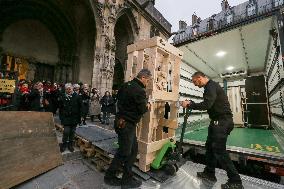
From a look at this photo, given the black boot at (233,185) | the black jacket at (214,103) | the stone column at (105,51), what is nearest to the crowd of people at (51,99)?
the stone column at (105,51)

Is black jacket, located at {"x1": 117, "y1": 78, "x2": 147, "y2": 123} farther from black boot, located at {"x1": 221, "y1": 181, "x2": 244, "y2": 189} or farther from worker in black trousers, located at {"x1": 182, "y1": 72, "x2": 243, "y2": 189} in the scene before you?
black boot, located at {"x1": 221, "y1": 181, "x2": 244, "y2": 189}

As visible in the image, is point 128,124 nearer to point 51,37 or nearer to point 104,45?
point 104,45

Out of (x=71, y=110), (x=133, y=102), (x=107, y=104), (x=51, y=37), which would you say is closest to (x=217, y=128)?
(x=133, y=102)

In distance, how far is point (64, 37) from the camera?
1460 cm

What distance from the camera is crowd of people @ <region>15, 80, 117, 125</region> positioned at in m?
5.96

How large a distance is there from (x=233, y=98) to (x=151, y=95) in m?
8.22

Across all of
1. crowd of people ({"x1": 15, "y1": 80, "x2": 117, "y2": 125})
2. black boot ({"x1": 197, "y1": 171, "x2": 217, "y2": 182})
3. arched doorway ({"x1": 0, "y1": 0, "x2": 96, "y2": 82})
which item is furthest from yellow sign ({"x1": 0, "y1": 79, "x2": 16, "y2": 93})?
arched doorway ({"x1": 0, "y1": 0, "x2": 96, "y2": 82})

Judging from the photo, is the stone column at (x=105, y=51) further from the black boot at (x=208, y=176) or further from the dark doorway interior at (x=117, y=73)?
the black boot at (x=208, y=176)

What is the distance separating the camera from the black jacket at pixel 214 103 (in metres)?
3.39

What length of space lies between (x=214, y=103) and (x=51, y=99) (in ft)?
24.4

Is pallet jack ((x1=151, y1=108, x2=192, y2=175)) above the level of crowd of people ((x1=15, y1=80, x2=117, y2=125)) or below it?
below

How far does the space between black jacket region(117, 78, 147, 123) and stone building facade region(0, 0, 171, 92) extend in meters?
9.81

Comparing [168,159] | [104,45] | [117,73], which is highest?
[104,45]

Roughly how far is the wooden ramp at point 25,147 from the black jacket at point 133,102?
6.41ft
